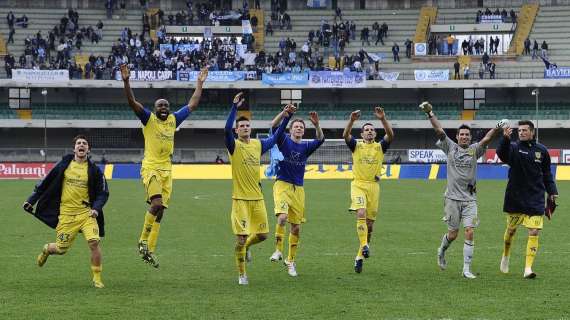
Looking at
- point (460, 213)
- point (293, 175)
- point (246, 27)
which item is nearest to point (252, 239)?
point (293, 175)

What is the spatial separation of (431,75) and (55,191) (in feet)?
172

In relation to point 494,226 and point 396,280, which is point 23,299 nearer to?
point 396,280

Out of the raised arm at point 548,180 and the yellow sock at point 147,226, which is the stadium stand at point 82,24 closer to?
the yellow sock at point 147,226

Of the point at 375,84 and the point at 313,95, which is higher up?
the point at 375,84

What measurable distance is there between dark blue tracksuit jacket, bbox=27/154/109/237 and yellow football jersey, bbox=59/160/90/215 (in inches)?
2.2

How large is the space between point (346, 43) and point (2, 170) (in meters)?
29.0

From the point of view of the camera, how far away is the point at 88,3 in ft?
236

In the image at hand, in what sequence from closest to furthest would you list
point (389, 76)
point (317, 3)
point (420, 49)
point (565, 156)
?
point (565, 156) → point (389, 76) → point (420, 49) → point (317, 3)

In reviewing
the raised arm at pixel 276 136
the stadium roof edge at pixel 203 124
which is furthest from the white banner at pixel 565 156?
the raised arm at pixel 276 136

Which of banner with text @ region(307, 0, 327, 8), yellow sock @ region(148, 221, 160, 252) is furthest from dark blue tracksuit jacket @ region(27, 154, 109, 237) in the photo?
banner with text @ region(307, 0, 327, 8)

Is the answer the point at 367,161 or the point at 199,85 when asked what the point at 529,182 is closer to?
the point at 367,161

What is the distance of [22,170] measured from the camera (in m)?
50.2

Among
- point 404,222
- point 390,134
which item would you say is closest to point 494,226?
point 404,222

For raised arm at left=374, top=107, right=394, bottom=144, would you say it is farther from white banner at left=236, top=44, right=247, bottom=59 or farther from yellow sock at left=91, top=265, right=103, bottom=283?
white banner at left=236, top=44, right=247, bottom=59
